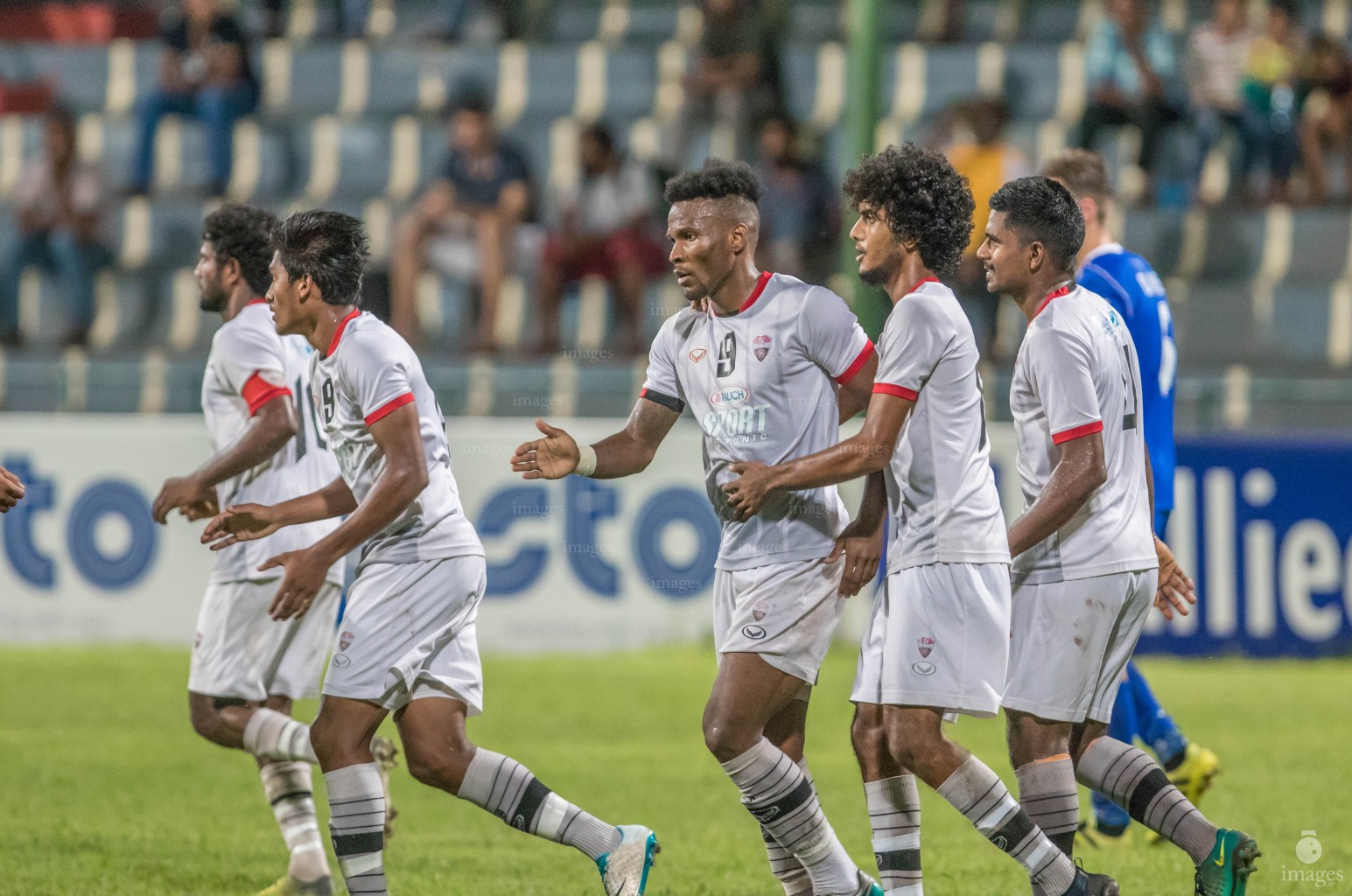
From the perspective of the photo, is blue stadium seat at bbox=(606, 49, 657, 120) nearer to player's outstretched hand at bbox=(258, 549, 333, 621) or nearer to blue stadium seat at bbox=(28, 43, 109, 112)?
blue stadium seat at bbox=(28, 43, 109, 112)

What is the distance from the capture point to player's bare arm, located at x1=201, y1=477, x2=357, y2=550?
16.9 feet

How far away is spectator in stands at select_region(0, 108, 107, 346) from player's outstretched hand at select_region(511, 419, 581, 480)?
10.4 m

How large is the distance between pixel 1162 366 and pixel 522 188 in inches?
329

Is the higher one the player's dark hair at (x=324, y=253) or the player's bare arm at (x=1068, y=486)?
the player's dark hair at (x=324, y=253)

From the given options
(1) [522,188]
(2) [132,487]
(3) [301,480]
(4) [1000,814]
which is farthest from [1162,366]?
(1) [522,188]

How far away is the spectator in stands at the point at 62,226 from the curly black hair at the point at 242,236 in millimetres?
8939

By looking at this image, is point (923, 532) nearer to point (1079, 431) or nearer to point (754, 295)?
point (1079, 431)

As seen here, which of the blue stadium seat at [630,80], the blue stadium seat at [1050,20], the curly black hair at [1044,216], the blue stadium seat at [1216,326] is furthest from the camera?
the blue stadium seat at [1050,20]

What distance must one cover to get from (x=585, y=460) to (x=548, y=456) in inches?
7.1

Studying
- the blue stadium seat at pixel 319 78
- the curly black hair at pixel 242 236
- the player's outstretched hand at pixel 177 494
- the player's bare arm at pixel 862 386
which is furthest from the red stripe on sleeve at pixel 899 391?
the blue stadium seat at pixel 319 78

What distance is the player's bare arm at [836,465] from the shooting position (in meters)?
4.83

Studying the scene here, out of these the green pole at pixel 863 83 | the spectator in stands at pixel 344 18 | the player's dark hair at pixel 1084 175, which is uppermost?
the spectator in stands at pixel 344 18

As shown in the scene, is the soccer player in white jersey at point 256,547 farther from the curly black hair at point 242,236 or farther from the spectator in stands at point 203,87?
the spectator in stands at point 203,87

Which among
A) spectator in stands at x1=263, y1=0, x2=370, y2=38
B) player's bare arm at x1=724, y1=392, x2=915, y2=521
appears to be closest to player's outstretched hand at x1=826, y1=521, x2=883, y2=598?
player's bare arm at x1=724, y1=392, x2=915, y2=521
